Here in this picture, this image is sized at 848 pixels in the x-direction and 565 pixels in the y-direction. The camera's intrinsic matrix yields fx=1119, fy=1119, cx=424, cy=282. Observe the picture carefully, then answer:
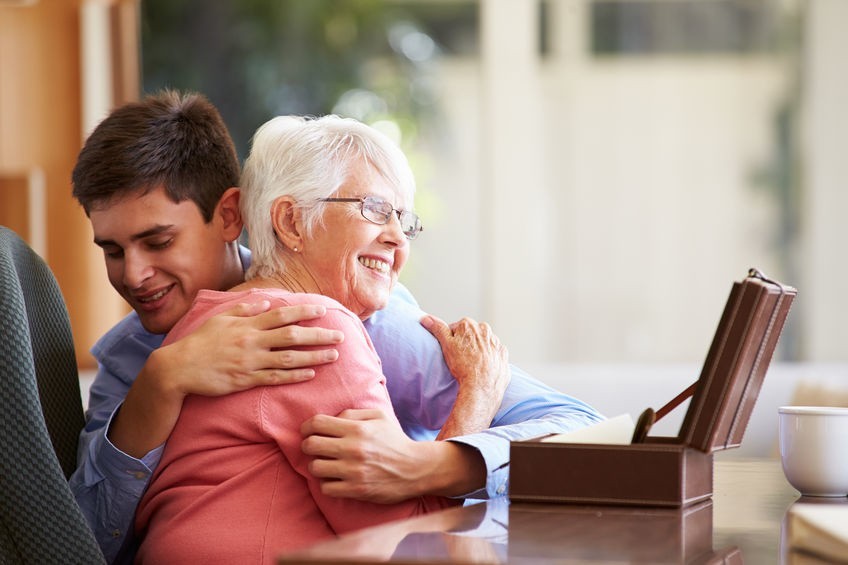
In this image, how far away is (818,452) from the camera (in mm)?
1464

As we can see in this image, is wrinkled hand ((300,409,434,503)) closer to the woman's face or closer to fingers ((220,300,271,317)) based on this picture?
fingers ((220,300,271,317))

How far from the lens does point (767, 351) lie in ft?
4.49

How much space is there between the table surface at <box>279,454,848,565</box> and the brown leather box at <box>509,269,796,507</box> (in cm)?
2

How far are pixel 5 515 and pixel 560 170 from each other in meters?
4.49

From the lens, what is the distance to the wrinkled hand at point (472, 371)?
5.57ft

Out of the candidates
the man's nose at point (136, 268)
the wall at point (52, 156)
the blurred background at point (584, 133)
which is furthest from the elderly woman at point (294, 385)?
the blurred background at point (584, 133)

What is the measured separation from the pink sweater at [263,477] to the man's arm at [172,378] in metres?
0.03

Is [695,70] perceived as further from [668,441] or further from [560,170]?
[668,441]

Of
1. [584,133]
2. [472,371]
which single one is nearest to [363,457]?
[472,371]

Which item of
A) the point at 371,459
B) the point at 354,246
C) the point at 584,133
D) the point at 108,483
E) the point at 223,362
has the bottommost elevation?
the point at 108,483

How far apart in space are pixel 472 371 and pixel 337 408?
353 millimetres

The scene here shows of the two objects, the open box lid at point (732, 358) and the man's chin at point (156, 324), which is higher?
the open box lid at point (732, 358)

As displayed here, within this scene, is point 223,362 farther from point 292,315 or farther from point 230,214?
point 230,214

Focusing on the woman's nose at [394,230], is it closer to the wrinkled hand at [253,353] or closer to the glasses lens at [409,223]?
the glasses lens at [409,223]
